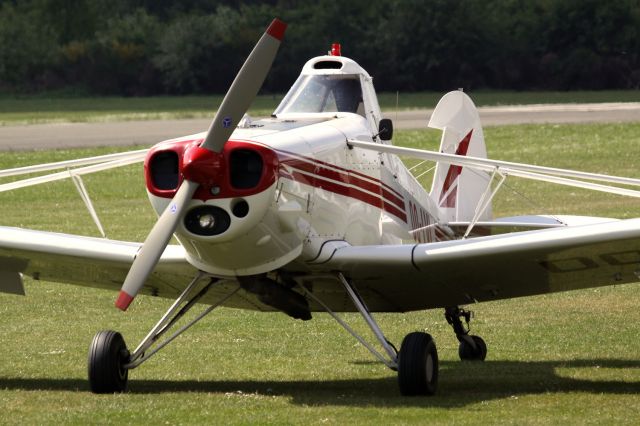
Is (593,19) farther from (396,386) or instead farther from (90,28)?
(396,386)

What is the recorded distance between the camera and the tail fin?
13492 millimetres

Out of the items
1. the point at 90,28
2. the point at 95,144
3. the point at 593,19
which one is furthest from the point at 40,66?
the point at 95,144

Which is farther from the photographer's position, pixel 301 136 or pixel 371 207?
pixel 371 207

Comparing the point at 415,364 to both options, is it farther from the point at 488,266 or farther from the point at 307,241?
the point at 307,241

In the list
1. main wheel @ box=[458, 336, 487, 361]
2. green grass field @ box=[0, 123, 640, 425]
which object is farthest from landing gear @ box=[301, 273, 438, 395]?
main wheel @ box=[458, 336, 487, 361]

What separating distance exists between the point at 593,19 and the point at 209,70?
797 inches

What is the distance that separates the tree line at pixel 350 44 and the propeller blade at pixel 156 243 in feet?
158

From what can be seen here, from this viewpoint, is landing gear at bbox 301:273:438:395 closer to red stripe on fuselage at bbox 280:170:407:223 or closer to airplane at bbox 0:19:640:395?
airplane at bbox 0:19:640:395

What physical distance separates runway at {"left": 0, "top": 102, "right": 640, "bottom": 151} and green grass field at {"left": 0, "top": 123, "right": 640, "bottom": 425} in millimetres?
21817

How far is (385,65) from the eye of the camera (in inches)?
2453

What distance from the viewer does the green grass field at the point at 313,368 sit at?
8.98m

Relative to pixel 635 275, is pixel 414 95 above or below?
below

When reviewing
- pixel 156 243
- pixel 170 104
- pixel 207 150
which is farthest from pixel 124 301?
pixel 170 104

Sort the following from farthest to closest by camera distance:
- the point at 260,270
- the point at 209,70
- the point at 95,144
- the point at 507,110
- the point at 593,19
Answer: the point at 209,70 → the point at 593,19 → the point at 507,110 → the point at 95,144 → the point at 260,270
